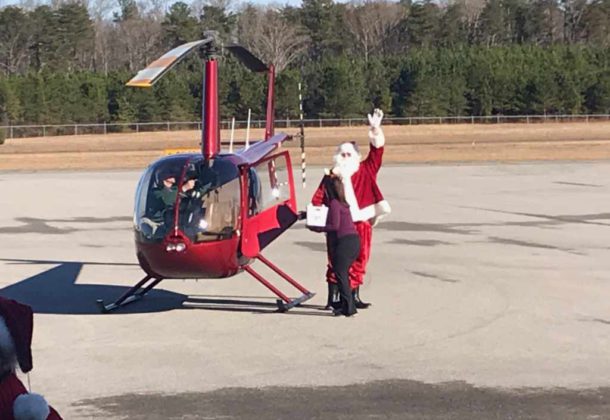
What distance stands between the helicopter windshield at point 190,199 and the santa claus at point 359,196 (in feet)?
3.81

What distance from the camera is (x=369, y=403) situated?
7.68 metres

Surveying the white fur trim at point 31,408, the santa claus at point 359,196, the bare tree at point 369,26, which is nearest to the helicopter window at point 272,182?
the santa claus at point 359,196

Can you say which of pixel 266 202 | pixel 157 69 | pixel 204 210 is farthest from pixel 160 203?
pixel 157 69

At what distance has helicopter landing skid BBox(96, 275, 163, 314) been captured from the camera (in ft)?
37.6

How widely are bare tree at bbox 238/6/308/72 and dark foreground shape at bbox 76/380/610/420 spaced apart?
7341 cm

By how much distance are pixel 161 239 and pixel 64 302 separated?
2673 millimetres

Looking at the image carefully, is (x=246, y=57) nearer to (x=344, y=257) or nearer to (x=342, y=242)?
(x=342, y=242)

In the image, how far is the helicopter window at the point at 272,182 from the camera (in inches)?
450

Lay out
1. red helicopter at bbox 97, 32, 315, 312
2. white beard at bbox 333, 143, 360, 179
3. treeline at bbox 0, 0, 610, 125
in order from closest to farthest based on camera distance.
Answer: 1. red helicopter at bbox 97, 32, 315, 312
2. white beard at bbox 333, 143, 360, 179
3. treeline at bbox 0, 0, 610, 125

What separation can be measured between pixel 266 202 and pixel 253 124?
52.6m

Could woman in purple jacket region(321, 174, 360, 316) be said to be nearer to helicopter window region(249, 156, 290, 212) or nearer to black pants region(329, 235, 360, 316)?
black pants region(329, 235, 360, 316)

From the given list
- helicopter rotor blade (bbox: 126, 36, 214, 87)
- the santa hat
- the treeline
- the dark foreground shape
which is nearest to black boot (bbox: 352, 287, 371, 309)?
the dark foreground shape

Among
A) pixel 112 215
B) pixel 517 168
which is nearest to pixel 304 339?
pixel 112 215

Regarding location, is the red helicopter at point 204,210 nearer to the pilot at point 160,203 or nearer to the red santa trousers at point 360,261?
the pilot at point 160,203
